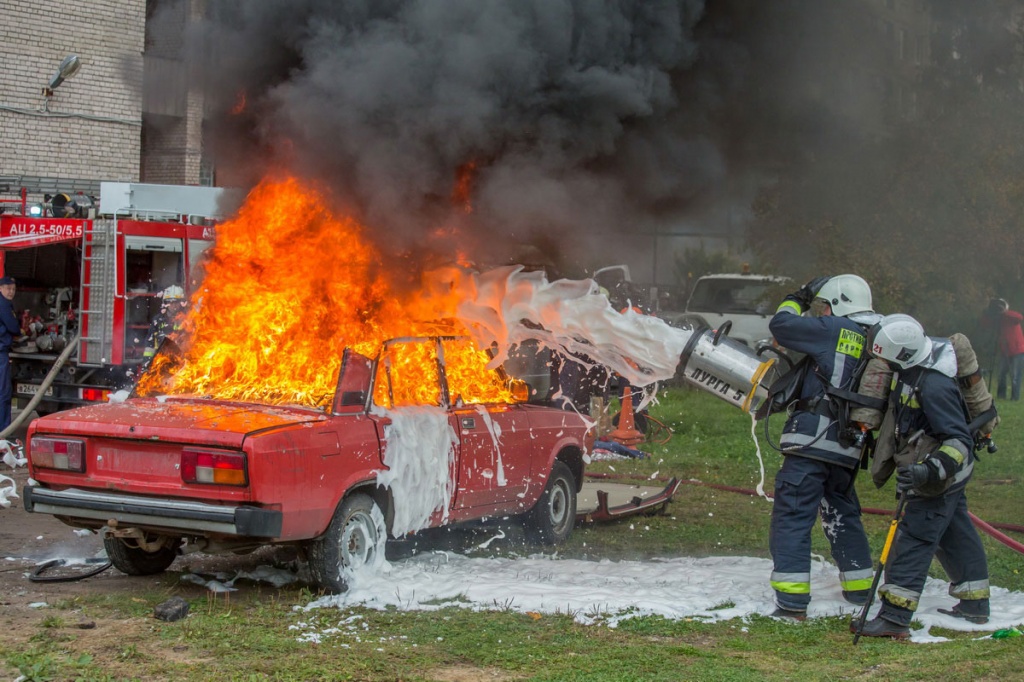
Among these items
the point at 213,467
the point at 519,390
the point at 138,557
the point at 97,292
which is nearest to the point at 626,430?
the point at 519,390

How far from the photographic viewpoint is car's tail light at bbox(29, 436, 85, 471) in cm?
607

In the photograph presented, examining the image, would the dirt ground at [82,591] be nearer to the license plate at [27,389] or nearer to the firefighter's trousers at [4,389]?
the firefighter's trousers at [4,389]

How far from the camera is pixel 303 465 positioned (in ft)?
19.3

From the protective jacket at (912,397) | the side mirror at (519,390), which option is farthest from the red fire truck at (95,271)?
the protective jacket at (912,397)

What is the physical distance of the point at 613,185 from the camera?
25.3 ft

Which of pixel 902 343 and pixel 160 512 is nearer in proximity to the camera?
pixel 160 512

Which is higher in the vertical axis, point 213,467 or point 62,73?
point 62,73

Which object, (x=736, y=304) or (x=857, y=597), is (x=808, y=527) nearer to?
(x=857, y=597)

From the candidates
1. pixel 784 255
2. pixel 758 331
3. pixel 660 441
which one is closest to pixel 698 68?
pixel 660 441

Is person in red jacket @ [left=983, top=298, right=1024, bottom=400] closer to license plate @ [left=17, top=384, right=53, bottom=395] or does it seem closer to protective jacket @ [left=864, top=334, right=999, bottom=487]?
protective jacket @ [left=864, top=334, right=999, bottom=487]

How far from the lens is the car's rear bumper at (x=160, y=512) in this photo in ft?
18.5

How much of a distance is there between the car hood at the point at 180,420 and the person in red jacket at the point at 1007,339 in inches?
639

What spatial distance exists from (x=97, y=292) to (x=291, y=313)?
19.7 ft

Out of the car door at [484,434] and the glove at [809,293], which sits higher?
the glove at [809,293]
